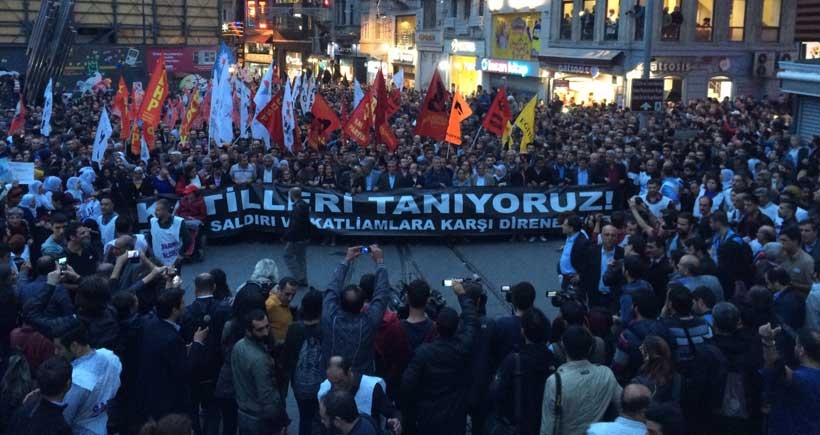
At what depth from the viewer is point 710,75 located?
31.9m

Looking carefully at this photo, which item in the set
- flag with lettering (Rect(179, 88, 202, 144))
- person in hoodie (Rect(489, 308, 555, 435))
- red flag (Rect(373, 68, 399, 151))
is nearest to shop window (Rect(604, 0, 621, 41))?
red flag (Rect(373, 68, 399, 151))

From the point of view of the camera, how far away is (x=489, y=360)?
579 cm

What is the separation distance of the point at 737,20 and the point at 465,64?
1830 centimetres

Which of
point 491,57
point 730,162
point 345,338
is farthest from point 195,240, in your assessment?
point 491,57

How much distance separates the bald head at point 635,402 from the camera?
14.3 feet

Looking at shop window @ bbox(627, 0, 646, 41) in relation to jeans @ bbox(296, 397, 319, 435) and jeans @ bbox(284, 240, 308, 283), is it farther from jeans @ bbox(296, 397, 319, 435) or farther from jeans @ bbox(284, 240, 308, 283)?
jeans @ bbox(296, 397, 319, 435)

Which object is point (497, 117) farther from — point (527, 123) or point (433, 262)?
point (433, 262)

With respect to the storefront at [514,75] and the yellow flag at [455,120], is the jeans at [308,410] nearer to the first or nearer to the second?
the yellow flag at [455,120]

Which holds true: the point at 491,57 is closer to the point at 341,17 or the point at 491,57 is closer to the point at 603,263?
the point at 341,17

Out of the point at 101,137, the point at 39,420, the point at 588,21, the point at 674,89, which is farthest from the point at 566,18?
the point at 39,420

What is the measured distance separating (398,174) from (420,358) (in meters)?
9.80

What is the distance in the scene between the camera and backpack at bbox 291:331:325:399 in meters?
5.73

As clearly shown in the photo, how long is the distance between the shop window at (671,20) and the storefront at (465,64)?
1458cm

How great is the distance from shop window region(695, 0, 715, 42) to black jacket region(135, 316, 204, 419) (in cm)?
2972
